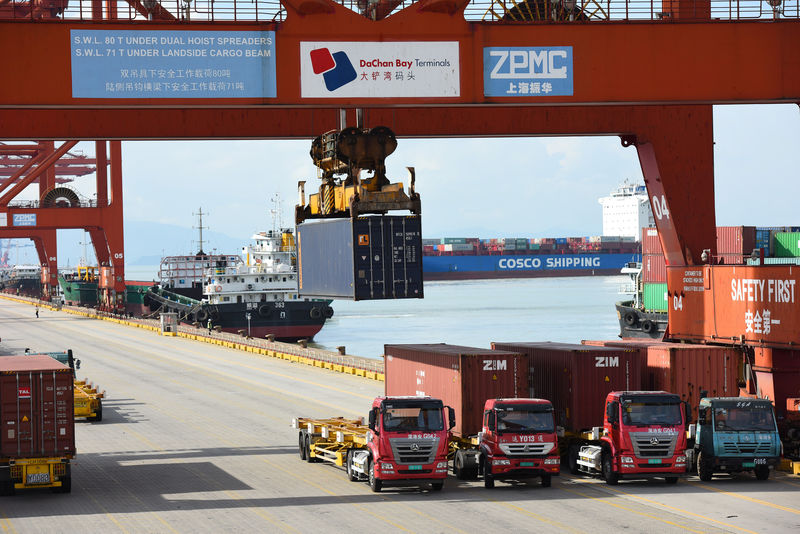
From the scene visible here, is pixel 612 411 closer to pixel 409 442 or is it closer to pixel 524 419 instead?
pixel 524 419

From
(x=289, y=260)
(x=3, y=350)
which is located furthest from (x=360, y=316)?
(x=3, y=350)

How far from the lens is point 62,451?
850 inches

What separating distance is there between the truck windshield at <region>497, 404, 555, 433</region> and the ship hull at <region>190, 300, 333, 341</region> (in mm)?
64869

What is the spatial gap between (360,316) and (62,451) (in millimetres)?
107324

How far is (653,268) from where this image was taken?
67.1 m

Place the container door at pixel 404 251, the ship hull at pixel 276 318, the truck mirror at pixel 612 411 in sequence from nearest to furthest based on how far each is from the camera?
1. the truck mirror at pixel 612 411
2. the container door at pixel 404 251
3. the ship hull at pixel 276 318

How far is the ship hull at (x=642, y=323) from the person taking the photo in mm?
70062

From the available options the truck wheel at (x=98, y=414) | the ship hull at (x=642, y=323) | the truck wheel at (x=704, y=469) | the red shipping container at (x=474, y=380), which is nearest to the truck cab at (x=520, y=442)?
the red shipping container at (x=474, y=380)

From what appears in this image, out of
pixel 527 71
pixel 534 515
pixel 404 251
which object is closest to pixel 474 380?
pixel 404 251

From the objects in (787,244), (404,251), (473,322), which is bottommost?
(473,322)

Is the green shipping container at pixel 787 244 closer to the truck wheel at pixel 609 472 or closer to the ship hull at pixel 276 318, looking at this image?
the truck wheel at pixel 609 472

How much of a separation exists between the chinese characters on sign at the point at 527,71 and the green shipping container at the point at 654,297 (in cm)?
4802

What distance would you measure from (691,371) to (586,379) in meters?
2.82

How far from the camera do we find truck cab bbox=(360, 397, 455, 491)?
21.3 meters
